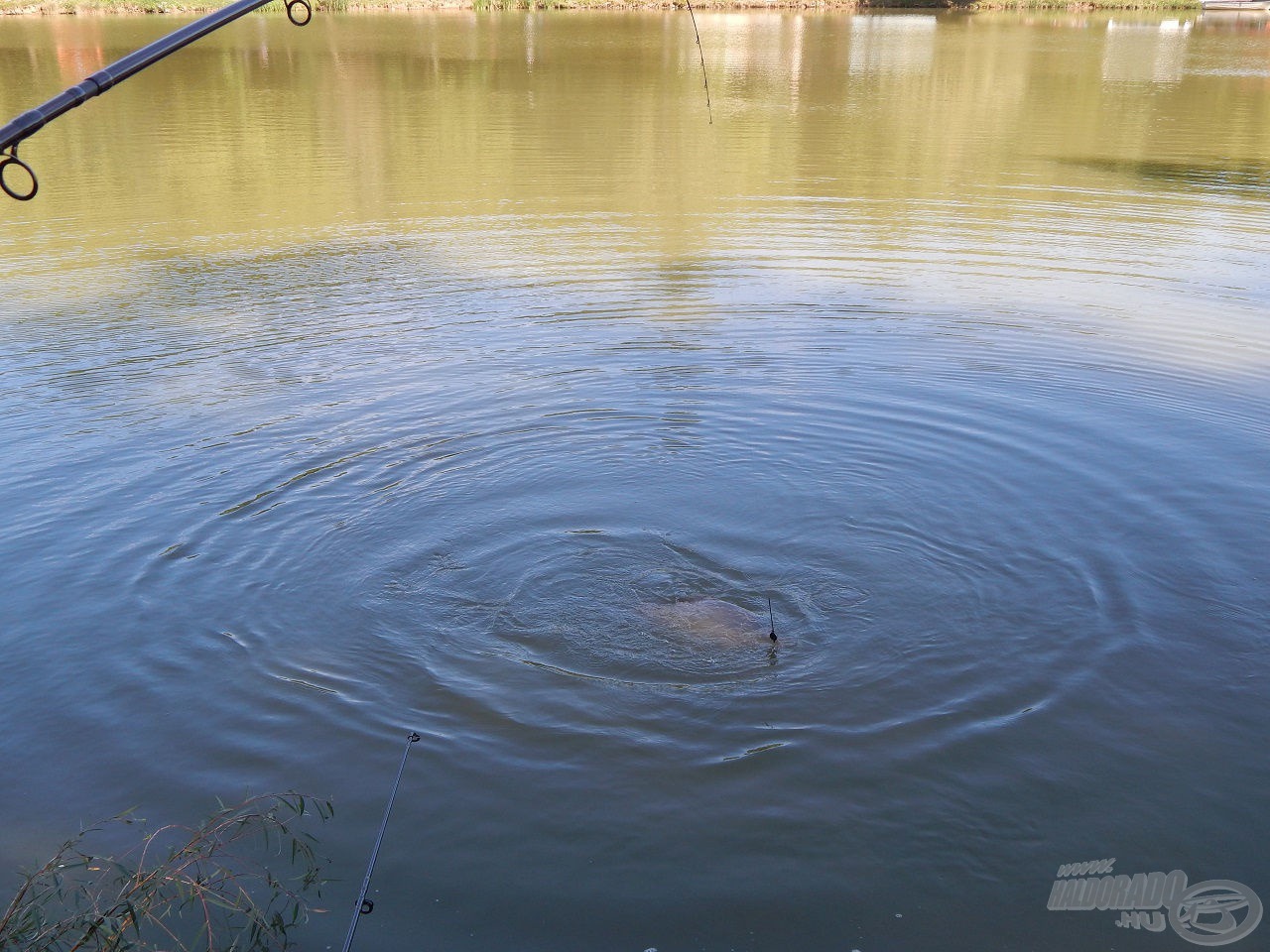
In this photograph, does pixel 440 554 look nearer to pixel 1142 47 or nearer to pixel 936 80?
pixel 936 80

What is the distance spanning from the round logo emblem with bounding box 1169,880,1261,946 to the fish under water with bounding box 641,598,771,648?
2598 mm

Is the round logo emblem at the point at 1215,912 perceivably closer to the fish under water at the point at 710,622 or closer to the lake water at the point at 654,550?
the lake water at the point at 654,550

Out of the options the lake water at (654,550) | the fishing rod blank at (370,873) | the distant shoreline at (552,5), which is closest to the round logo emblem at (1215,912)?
the lake water at (654,550)

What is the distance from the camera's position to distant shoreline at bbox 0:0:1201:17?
181 feet

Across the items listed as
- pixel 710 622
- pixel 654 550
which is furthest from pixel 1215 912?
pixel 654 550

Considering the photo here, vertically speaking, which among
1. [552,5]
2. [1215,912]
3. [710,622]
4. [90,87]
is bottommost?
[1215,912]

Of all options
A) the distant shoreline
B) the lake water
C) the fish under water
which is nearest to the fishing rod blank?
the lake water

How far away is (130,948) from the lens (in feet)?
14.6

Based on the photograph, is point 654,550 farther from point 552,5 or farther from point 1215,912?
point 552,5

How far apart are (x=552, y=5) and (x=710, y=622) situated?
63260mm

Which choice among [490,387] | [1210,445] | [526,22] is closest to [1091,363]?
[1210,445]

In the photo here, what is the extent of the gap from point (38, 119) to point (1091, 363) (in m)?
10.4

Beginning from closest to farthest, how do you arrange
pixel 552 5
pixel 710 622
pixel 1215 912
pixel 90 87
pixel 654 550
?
pixel 90 87
pixel 1215 912
pixel 710 622
pixel 654 550
pixel 552 5

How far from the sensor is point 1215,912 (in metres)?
4.89
